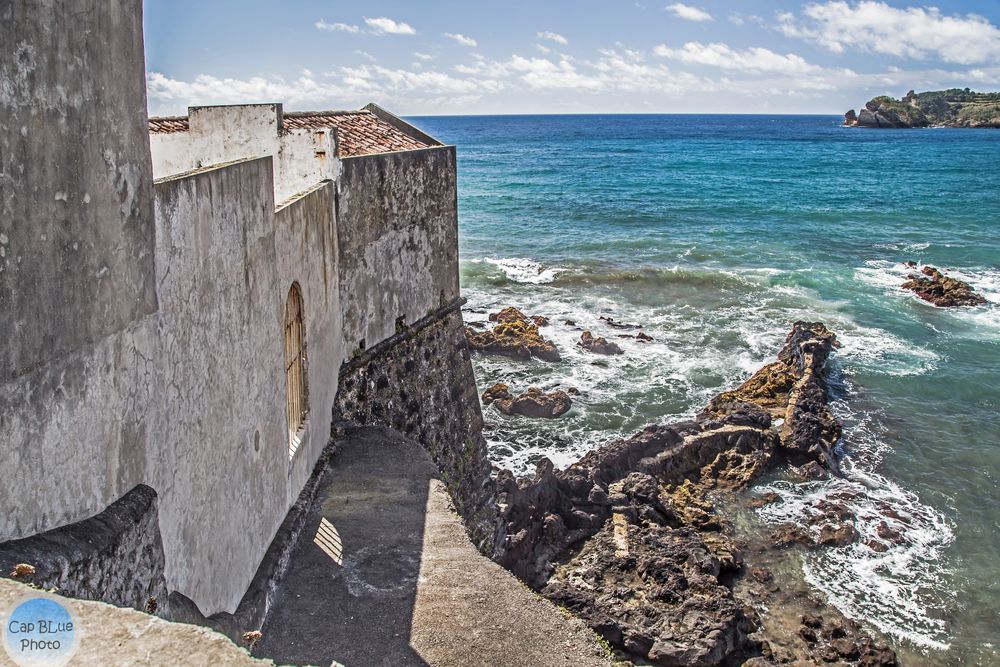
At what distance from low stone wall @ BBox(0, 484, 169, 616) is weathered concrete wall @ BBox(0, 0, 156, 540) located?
0.24ft

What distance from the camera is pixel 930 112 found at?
152500 mm

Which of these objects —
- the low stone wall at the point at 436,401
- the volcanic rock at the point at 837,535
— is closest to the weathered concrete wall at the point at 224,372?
the low stone wall at the point at 436,401

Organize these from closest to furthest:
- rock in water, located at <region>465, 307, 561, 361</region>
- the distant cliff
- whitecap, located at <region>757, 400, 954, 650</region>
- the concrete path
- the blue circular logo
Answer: the blue circular logo, the concrete path, whitecap, located at <region>757, 400, 954, 650</region>, rock in water, located at <region>465, 307, 561, 361</region>, the distant cliff

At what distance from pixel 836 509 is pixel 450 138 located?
384 feet

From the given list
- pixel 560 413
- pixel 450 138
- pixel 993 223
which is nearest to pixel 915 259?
pixel 993 223

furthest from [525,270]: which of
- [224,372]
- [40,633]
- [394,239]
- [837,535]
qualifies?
[40,633]

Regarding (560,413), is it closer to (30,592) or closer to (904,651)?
(904,651)

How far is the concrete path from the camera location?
6922mm

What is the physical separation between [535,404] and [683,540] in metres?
7.23

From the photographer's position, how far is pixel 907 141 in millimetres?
110500

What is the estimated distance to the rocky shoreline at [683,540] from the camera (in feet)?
39.0

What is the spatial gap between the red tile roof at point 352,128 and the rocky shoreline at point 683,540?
553 centimetres

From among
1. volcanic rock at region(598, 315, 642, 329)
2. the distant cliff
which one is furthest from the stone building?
the distant cliff

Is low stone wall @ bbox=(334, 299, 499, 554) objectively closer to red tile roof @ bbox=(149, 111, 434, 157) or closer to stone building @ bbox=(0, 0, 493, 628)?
stone building @ bbox=(0, 0, 493, 628)
